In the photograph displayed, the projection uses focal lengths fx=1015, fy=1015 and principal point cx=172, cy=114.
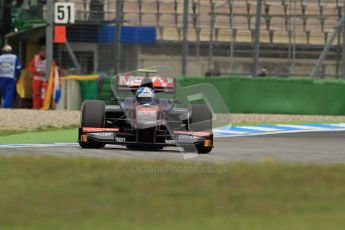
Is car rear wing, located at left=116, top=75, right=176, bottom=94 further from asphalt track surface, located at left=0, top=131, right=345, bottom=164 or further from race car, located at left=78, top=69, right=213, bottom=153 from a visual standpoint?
asphalt track surface, located at left=0, top=131, right=345, bottom=164

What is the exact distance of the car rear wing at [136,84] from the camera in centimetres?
1428

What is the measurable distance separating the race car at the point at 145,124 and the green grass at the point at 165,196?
390cm

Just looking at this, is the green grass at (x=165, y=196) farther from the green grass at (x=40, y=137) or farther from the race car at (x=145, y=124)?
the green grass at (x=40, y=137)

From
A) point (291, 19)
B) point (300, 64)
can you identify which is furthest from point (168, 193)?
point (291, 19)

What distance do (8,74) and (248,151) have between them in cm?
1010

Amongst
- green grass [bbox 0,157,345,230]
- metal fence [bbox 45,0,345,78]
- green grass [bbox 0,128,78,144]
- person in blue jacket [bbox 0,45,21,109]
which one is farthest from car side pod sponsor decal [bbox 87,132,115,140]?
person in blue jacket [bbox 0,45,21,109]

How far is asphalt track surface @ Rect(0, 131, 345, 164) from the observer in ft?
41.0

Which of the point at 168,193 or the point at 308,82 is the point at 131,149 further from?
the point at 308,82

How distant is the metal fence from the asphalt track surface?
232 inches

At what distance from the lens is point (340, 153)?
13867mm

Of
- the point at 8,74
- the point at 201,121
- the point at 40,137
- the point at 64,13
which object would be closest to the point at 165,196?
the point at 201,121

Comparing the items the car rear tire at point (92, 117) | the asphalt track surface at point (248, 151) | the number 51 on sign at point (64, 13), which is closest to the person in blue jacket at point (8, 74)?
the number 51 on sign at point (64, 13)

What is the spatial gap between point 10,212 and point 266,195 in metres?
1.93

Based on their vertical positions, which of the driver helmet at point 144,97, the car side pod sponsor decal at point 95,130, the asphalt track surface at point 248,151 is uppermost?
the driver helmet at point 144,97
